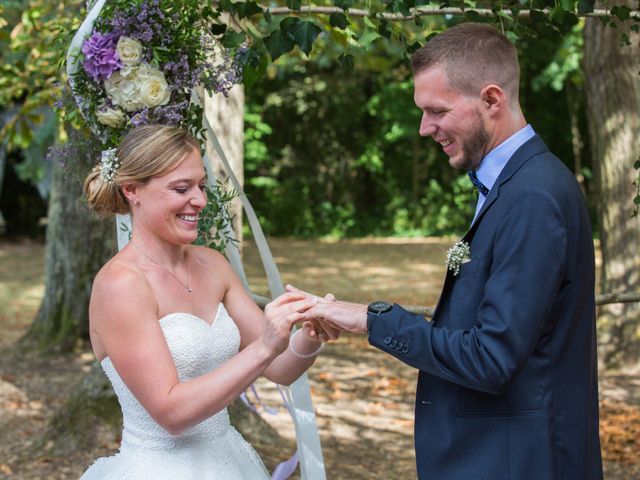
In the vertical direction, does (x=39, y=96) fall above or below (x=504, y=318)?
above

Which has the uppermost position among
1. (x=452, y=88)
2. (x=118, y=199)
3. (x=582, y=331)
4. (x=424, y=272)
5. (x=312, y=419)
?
(x=452, y=88)

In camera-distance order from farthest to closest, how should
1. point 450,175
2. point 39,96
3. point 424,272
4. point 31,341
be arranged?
point 450,175
point 424,272
point 31,341
point 39,96

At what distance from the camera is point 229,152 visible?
5914 millimetres

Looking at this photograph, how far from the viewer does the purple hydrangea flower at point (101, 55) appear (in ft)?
9.89

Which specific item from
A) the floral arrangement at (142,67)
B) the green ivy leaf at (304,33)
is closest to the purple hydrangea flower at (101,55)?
the floral arrangement at (142,67)

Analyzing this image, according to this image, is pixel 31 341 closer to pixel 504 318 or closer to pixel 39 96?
pixel 39 96

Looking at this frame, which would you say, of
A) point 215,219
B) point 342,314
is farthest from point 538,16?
point 342,314

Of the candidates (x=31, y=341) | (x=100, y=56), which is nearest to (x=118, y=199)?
(x=100, y=56)

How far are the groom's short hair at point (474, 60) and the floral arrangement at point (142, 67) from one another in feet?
3.71

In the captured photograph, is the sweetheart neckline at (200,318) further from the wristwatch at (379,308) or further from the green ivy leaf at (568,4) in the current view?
the green ivy leaf at (568,4)

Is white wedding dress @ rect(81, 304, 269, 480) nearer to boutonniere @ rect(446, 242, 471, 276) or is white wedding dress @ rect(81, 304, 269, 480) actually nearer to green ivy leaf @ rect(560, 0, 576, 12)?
boutonniere @ rect(446, 242, 471, 276)

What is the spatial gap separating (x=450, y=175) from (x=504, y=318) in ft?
63.1

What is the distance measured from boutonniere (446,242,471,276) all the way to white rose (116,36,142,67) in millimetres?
1334

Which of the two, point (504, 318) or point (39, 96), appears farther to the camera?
point (39, 96)
